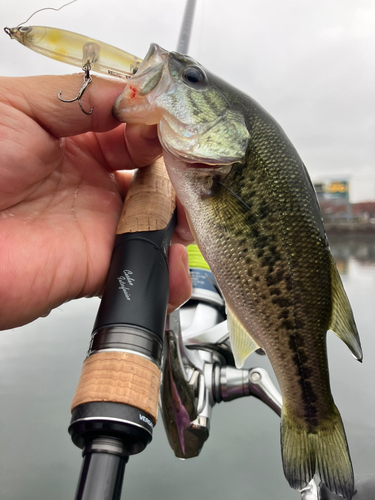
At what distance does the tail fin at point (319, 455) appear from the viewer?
804 millimetres

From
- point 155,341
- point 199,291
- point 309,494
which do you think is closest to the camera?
point 155,341

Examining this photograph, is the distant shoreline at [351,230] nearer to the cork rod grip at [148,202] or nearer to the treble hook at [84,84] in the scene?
the cork rod grip at [148,202]

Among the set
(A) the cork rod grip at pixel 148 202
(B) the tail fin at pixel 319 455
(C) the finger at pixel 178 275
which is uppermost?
(A) the cork rod grip at pixel 148 202

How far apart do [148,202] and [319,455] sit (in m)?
0.82

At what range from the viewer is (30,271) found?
945 mm

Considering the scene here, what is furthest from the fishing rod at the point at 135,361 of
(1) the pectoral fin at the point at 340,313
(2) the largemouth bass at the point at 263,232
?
(1) the pectoral fin at the point at 340,313

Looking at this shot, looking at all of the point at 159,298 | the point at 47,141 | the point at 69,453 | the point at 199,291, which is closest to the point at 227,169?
the point at 159,298

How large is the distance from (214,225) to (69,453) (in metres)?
1.31

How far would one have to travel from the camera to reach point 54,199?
1.16m

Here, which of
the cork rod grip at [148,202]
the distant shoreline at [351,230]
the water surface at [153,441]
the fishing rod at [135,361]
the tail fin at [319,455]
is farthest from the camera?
the distant shoreline at [351,230]

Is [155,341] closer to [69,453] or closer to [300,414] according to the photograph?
[300,414]

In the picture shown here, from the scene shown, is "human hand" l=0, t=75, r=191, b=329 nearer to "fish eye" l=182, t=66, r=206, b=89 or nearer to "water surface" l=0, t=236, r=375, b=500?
"fish eye" l=182, t=66, r=206, b=89

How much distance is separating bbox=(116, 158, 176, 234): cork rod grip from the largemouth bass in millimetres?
126

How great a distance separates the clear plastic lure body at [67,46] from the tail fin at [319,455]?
1055mm
